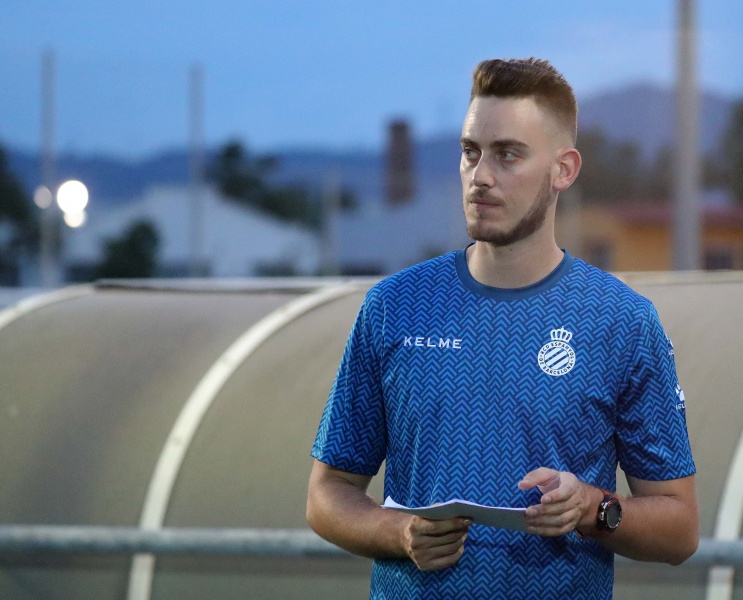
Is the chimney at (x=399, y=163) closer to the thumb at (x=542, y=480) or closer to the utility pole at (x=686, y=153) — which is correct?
the utility pole at (x=686, y=153)

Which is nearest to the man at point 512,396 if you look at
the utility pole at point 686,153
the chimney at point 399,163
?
the utility pole at point 686,153

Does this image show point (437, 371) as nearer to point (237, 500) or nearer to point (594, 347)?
point (594, 347)

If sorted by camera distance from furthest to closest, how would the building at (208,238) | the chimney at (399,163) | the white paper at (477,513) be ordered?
the chimney at (399,163), the building at (208,238), the white paper at (477,513)

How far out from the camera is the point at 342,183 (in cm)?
7438

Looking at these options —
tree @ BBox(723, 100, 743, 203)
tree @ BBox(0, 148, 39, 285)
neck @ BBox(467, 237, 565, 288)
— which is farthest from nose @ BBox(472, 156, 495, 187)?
tree @ BBox(723, 100, 743, 203)

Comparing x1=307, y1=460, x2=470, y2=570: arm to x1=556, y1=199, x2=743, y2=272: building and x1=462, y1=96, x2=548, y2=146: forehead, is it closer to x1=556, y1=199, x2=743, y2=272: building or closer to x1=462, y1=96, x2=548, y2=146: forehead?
x1=462, y1=96, x2=548, y2=146: forehead

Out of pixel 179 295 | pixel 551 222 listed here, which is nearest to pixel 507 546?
pixel 551 222

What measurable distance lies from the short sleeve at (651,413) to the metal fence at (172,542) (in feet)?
4.46

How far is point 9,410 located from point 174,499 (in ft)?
2.79

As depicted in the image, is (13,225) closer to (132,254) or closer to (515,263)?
(132,254)

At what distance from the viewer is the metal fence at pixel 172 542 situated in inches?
142

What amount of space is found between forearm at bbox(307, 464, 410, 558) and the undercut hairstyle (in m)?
0.80

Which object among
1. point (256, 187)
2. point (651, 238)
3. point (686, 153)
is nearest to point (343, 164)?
point (256, 187)

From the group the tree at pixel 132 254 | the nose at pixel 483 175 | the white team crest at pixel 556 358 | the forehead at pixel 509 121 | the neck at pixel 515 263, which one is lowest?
the tree at pixel 132 254
